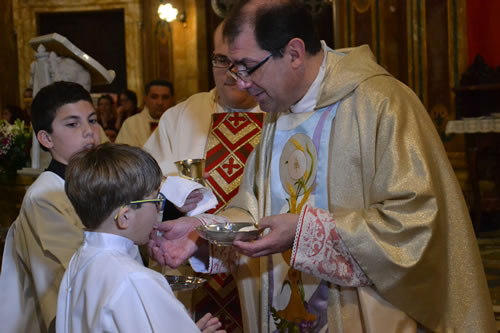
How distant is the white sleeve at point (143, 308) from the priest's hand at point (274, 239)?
433 mm

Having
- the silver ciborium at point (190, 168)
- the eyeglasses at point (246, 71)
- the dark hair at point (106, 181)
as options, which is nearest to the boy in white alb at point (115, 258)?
the dark hair at point (106, 181)

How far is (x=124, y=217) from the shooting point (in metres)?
1.90

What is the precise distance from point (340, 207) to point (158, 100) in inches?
208

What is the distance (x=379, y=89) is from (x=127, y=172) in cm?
99

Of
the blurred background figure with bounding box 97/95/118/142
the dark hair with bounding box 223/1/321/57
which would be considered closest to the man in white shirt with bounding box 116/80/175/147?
the blurred background figure with bounding box 97/95/118/142

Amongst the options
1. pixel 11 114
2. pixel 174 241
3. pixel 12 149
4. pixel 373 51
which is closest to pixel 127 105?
pixel 11 114

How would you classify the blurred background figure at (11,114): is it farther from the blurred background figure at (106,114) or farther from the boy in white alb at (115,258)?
the boy in white alb at (115,258)

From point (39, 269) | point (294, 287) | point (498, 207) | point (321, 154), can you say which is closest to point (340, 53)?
point (321, 154)

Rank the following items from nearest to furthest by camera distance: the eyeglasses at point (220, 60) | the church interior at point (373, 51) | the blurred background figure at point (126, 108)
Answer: the eyeglasses at point (220, 60)
the church interior at point (373, 51)
the blurred background figure at point (126, 108)

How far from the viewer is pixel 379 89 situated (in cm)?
234

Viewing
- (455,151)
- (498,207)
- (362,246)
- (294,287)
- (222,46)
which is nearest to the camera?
(362,246)

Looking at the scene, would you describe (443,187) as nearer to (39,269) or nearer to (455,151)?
(39,269)

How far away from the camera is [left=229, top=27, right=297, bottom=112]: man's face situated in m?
2.40

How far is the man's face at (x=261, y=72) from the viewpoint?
240cm
